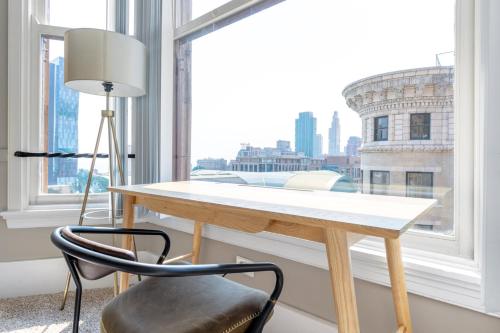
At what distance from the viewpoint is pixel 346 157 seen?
1.47 m

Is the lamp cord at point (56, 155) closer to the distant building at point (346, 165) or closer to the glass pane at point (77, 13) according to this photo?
the glass pane at point (77, 13)

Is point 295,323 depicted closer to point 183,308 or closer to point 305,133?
point 183,308

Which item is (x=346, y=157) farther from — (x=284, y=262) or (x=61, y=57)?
(x=61, y=57)

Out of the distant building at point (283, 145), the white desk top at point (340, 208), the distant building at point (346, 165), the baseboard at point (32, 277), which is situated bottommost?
the baseboard at point (32, 277)

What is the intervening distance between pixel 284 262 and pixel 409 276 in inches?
22.5

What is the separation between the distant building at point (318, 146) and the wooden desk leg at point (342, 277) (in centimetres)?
80

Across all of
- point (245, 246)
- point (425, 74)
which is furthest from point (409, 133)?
point (245, 246)

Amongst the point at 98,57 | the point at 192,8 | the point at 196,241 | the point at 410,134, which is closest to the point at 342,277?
the point at 410,134

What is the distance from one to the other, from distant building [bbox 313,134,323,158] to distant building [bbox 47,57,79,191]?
5.62 feet

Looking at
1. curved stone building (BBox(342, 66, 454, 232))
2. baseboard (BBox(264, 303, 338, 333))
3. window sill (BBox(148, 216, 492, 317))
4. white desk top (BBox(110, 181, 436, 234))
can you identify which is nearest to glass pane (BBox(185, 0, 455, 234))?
curved stone building (BBox(342, 66, 454, 232))

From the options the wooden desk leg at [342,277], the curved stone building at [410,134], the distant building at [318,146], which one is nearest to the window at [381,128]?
the curved stone building at [410,134]

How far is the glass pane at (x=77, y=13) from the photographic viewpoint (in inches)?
88.3

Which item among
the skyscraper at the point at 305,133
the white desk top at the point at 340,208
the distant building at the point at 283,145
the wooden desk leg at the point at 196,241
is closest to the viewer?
the white desk top at the point at 340,208

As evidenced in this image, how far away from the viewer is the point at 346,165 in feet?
4.82
